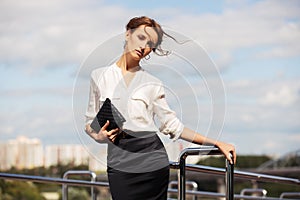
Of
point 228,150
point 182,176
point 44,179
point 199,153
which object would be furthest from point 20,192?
point 228,150

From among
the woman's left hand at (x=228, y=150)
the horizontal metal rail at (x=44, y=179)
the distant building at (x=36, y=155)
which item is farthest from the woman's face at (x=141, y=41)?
the distant building at (x=36, y=155)

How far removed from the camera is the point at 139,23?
113 inches

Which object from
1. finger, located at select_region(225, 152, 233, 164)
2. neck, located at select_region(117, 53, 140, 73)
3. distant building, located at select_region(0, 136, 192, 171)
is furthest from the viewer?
distant building, located at select_region(0, 136, 192, 171)

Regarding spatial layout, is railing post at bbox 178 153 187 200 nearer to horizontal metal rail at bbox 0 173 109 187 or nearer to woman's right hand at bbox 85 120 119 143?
woman's right hand at bbox 85 120 119 143

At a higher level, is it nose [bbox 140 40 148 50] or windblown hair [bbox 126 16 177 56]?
windblown hair [bbox 126 16 177 56]

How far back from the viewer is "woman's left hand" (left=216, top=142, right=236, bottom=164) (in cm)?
307

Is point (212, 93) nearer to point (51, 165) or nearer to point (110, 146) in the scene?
point (110, 146)

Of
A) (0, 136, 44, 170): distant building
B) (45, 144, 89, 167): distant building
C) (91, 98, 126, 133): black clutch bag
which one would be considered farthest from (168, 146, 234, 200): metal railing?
(0, 136, 44, 170): distant building

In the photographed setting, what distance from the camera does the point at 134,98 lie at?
Answer: 2.84m

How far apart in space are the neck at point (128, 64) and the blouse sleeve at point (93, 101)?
0.39 ft

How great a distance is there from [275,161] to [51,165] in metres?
21.4

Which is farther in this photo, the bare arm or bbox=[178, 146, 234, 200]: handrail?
bbox=[178, 146, 234, 200]: handrail

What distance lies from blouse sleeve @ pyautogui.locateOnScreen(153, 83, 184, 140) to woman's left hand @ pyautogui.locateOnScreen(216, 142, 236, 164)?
212 mm

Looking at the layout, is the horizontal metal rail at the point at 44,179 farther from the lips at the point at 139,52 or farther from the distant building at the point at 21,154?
the distant building at the point at 21,154
